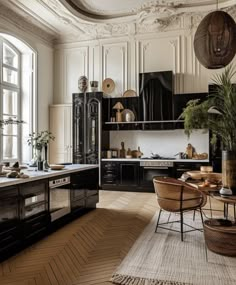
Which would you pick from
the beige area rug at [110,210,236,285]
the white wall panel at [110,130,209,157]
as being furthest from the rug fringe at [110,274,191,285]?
the white wall panel at [110,130,209,157]

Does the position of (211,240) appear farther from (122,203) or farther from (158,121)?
(158,121)

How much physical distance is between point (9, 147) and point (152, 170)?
3.73 m

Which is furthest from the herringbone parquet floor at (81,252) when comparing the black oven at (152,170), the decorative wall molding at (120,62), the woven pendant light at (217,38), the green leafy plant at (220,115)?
the decorative wall molding at (120,62)

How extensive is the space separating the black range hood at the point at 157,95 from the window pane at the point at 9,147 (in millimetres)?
3504

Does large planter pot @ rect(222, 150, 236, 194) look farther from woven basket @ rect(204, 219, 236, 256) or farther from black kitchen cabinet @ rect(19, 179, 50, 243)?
black kitchen cabinet @ rect(19, 179, 50, 243)

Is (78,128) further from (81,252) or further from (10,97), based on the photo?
(81,252)

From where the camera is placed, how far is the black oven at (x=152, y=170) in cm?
698

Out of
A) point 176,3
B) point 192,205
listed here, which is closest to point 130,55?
point 176,3

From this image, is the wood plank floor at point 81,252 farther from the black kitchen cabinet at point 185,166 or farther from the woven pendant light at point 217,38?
the woven pendant light at point 217,38

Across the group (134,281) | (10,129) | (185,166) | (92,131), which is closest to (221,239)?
(134,281)

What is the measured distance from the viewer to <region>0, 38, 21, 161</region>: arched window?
6.96 metres

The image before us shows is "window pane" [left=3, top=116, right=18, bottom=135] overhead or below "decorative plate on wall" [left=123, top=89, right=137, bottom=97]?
below

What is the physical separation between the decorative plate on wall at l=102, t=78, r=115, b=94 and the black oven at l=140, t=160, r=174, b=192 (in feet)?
7.53

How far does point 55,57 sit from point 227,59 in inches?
254
